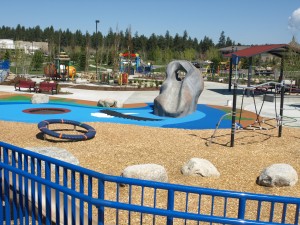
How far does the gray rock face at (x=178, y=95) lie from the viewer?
52.9ft

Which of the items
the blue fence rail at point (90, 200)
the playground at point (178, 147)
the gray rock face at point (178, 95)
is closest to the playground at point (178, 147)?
the playground at point (178, 147)

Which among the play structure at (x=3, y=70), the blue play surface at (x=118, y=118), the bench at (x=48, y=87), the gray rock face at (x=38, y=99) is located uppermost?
the play structure at (x=3, y=70)

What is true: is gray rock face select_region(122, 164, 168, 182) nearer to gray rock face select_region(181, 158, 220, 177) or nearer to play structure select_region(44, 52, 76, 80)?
gray rock face select_region(181, 158, 220, 177)

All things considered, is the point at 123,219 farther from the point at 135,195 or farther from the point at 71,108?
the point at 71,108

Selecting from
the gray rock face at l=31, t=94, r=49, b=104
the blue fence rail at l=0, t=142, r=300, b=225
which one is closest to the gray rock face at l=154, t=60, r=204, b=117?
the gray rock face at l=31, t=94, r=49, b=104

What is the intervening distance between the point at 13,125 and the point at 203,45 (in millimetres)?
113251

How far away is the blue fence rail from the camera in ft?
9.48

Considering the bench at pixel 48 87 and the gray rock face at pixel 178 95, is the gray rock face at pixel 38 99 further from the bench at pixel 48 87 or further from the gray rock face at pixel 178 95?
the gray rock face at pixel 178 95

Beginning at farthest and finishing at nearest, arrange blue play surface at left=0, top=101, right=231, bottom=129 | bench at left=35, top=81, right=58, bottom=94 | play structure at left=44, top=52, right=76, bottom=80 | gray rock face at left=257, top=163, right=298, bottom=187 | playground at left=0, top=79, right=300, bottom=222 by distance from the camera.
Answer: play structure at left=44, top=52, right=76, bottom=80 < bench at left=35, top=81, right=58, bottom=94 < blue play surface at left=0, top=101, right=231, bottom=129 < playground at left=0, top=79, right=300, bottom=222 < gray rock face at left=257, top=163, right=298, bottom=187

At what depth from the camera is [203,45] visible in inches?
4769

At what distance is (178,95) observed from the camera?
16.4m

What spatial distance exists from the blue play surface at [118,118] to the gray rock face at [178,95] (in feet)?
1.19

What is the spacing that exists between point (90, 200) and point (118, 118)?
40.6 feet

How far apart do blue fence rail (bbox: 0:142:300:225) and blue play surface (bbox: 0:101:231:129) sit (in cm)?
784
